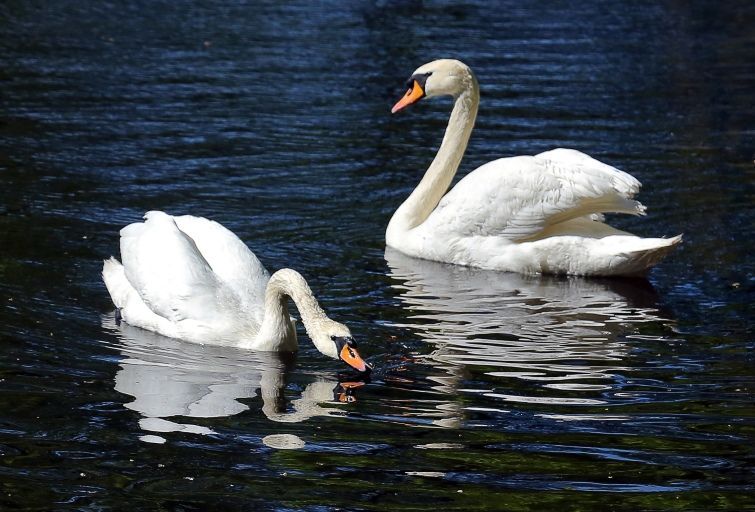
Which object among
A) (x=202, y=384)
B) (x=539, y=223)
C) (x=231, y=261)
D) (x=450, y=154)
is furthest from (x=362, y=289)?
(x=202, y=384)

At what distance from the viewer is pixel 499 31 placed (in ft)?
72.3

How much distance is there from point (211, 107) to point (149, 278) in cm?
745

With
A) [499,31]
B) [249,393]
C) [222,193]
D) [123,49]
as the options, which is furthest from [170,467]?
[499,31]

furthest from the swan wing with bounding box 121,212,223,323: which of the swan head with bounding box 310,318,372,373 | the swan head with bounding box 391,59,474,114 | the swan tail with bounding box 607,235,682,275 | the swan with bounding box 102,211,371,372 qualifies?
the swan head with bounding box 391,59,474,114

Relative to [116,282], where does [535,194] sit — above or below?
above

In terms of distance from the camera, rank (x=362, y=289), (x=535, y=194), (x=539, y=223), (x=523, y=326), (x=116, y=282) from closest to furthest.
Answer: (x=523, y=326) < (x=116, y=282) < (x=362, y=289) < (x=535, y=194) < (x=539, y=223)

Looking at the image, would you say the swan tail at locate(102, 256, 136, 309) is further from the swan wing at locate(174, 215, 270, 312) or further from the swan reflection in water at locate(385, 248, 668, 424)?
the swan reflection in water at locate(385, 248, 668, 424)

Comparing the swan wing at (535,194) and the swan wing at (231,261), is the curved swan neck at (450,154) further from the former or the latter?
the swan wing at (231,261)

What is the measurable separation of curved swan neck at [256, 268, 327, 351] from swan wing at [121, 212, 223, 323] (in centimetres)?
38

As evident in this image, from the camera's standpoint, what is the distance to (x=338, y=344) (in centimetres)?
809

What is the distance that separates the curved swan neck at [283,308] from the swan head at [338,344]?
149 millimetres

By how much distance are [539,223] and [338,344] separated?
3.43 m

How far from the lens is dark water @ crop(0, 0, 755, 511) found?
6.86 metres

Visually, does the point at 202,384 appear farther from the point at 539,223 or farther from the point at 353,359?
the point at 539,223
